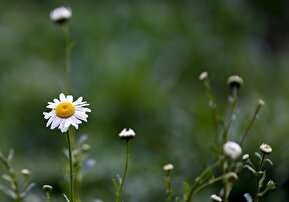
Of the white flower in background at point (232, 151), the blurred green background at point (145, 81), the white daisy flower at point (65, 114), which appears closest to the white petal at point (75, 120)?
the white daisy flower at point (65, 114)

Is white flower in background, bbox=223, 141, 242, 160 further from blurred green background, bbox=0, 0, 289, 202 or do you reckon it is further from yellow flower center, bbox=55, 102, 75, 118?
blurred green background, bbox=0, 0, 289, 202

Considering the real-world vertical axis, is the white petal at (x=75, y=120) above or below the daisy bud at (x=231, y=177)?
above

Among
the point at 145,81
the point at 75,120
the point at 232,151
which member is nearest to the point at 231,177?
the point at 232,151

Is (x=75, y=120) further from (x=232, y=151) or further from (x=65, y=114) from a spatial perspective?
(x=232, y=151)

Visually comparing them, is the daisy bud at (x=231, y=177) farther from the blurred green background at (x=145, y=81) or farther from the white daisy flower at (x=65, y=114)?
the blurred green background at (x=145, y=81)

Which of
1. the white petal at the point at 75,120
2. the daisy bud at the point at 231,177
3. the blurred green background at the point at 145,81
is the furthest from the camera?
the blurred green background at the point at 145,81
